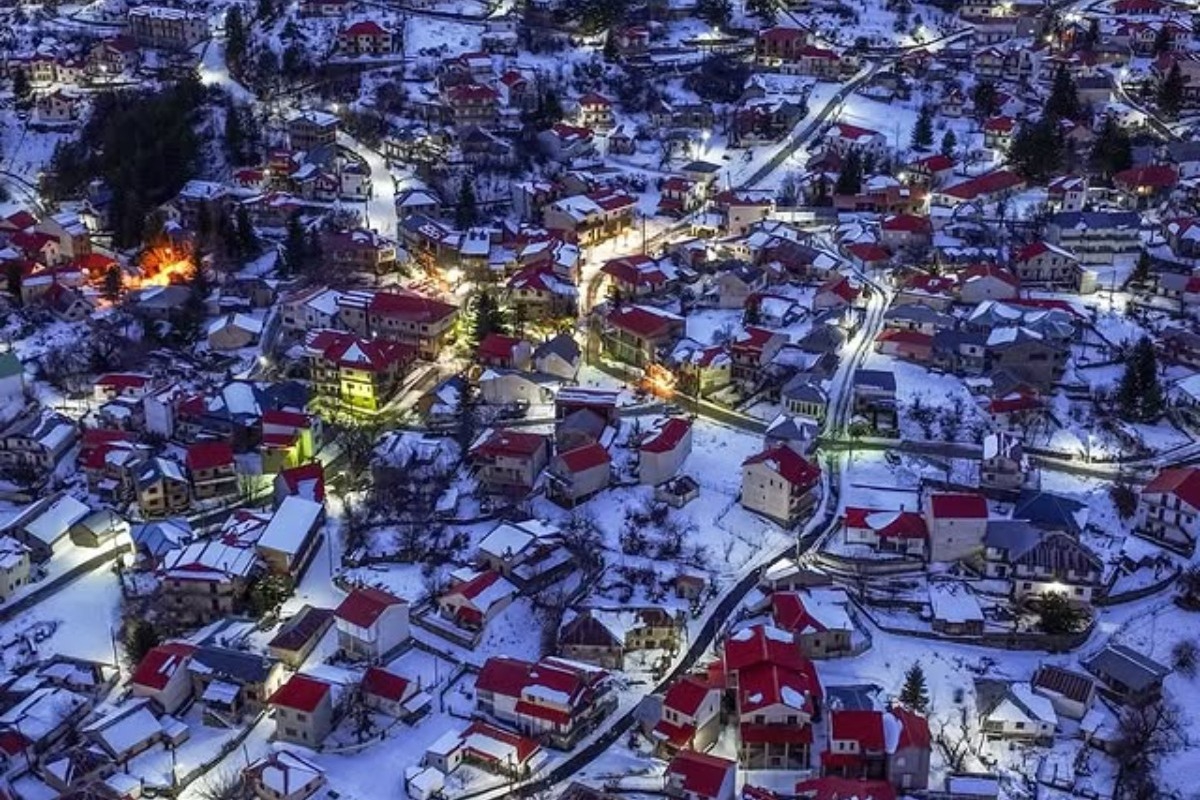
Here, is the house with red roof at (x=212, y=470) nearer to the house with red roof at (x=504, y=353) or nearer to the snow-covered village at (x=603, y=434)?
the snow-covered village at (x=603, y=434)

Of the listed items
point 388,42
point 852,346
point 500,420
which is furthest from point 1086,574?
point 388,42

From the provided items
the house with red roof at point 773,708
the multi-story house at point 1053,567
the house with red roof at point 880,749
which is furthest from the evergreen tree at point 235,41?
the house with red roof at point 880,749

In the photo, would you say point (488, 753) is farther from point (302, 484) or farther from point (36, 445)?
point (36, 445)

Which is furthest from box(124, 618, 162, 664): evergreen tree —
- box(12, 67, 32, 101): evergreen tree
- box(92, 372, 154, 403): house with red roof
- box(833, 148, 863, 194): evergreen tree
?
box(12, 67, 32, 101): evergreen tree

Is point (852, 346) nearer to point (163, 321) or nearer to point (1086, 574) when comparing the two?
point (1086, 574)

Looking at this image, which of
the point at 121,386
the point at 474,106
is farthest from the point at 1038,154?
the point at 121,386
